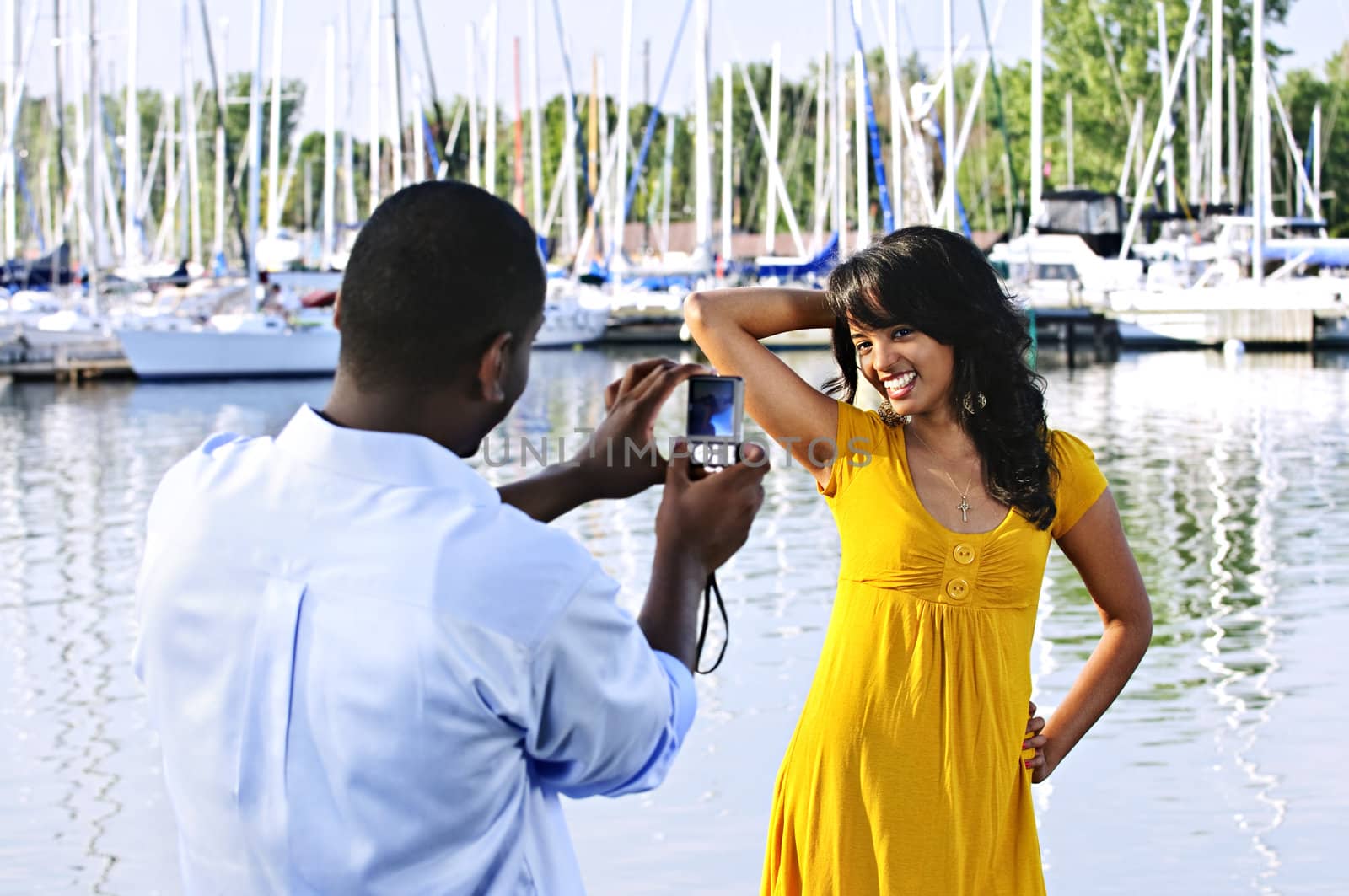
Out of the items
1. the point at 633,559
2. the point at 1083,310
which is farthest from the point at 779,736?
the point at 1083,310

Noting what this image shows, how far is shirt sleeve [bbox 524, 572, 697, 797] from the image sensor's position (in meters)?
1.67

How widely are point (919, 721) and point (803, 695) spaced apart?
4405mm

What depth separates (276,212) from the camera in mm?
46531

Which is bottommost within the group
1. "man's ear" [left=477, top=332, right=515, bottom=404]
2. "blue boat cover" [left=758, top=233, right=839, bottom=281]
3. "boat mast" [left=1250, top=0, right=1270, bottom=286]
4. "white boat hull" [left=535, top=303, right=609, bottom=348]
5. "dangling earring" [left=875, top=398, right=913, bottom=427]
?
"white boat hull" [left=535, top=303, right=609, bottom=348]

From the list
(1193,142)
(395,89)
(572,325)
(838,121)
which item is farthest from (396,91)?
(1193,142)

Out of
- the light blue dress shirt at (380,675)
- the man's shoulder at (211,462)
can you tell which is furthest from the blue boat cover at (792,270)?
the light blue dress shirt at (380,675)

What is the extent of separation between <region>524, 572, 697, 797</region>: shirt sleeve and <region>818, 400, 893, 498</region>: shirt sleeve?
1.34 m

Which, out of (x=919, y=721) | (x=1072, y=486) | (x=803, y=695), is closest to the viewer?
(x=919, y=721)

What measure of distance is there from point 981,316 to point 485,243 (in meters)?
1.46

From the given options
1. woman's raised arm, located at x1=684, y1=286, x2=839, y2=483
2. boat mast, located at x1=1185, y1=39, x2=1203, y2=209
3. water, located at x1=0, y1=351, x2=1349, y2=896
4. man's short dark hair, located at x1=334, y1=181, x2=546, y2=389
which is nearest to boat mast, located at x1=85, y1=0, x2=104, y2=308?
water, located at x1=0, y1=351, x2=1349, y2=896

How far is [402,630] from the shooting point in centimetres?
167

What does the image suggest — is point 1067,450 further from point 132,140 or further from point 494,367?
point 132,140

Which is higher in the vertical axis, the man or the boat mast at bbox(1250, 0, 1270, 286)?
the boat mast at bbox(1250, 0, 1270, 286)

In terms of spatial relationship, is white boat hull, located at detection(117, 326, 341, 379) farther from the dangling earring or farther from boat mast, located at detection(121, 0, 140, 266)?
the dangling earring
